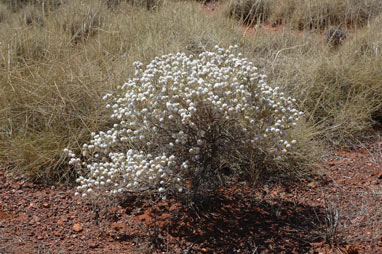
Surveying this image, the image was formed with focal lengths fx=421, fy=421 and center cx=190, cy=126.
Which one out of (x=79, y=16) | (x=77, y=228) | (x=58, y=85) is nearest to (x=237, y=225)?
(x=77, y=228)

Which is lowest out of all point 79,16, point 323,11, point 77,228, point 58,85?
point 77,228

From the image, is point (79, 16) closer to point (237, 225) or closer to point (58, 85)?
point (58, 85)

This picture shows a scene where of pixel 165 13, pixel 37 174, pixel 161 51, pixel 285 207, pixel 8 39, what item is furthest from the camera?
pixel 165 13

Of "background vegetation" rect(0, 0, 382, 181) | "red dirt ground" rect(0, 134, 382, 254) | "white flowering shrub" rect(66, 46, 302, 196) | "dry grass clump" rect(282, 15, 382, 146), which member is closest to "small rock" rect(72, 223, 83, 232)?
"red dirt ground" rect(0, 134, 382, 254)

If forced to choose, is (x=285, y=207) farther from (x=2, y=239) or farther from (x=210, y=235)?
(x=2, y=239)

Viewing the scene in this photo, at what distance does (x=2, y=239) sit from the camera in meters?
2.57

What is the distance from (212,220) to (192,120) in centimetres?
71

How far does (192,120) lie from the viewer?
101 inches

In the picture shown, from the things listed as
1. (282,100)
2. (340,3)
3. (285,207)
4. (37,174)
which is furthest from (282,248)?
(340,3)

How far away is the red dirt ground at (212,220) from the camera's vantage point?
2.56 metres

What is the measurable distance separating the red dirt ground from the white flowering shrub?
235 mm

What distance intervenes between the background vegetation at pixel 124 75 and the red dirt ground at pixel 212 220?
29 cm

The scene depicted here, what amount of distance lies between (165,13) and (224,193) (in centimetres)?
311

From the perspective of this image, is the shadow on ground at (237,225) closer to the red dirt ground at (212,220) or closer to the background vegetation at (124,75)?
the red dirt ground at (212,220)
